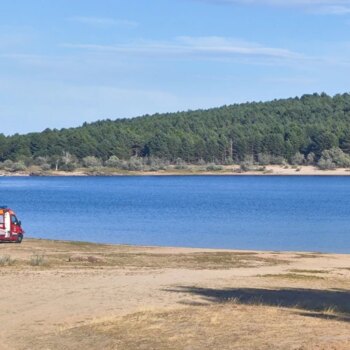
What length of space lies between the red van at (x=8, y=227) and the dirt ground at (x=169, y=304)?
4.08 metres

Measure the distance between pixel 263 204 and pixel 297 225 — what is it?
82.0 feet

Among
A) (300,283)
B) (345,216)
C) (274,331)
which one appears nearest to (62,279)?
(300,283)

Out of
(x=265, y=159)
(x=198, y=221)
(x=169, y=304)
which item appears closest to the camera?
(x=169, y=304)

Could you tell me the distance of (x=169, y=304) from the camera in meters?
18.5

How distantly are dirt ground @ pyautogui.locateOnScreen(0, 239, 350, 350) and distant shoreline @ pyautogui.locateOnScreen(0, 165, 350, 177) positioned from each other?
134 meters

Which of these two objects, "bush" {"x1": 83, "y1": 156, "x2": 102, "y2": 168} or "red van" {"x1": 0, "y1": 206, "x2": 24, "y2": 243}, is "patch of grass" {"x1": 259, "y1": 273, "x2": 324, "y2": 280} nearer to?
"red van" {"x1": 0, "y1": 206, "x2": 24, "y2": 243}

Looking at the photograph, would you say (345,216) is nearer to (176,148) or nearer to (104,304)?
(104,304)

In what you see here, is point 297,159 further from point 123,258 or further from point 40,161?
point 123,258

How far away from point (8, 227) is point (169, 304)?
57.8 ft

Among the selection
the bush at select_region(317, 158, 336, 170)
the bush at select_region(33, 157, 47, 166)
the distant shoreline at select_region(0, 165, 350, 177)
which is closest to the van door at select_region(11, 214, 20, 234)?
the bush at select_region(317, 158, 336, 170)

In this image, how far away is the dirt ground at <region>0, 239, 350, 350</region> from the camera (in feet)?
47.6

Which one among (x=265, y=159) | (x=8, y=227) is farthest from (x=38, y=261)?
(x=265, y=159)

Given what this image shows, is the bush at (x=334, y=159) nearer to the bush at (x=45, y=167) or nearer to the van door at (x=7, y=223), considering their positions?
the bush at (x=45, y=167)

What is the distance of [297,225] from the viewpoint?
189 ft
